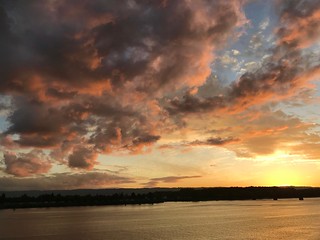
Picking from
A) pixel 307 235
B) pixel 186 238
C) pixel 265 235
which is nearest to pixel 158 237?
pixel 186 238

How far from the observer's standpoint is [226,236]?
81.3m

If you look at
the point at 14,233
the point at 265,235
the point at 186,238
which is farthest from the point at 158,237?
the point at 14,233

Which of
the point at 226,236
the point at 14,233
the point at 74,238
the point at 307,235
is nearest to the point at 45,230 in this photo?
the point at 14,233

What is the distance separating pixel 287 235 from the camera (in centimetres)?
8244

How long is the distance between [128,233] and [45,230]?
24.0 m

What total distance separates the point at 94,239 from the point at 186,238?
58.8 feet

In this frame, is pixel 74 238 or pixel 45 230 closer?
pixel 74 238

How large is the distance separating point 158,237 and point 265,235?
2208cm

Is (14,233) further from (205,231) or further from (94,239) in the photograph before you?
(205,231)

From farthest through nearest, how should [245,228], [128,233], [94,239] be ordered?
1. [245,228]
2. [128,233]
3. [94,239]

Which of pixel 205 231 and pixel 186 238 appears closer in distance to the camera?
pixel 186 238

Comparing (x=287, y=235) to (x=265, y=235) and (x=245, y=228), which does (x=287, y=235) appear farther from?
(x=245, y=228)

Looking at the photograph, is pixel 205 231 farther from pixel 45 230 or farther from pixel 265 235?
pixel 45 230

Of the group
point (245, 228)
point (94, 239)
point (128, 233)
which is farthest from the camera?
point (245, 228)
